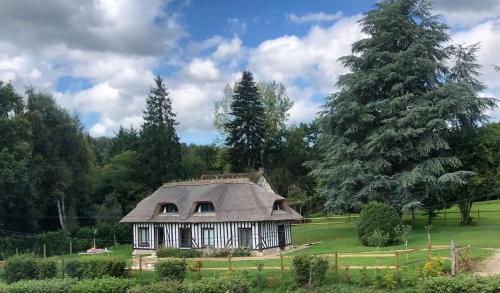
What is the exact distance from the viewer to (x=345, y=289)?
1978 centimetres

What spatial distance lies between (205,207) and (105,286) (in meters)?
14.7

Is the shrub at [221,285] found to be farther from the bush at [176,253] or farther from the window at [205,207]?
the window at [205,207]

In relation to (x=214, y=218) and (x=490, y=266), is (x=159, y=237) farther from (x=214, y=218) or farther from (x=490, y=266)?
(x=490, y=266)

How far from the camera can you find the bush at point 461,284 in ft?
55.3

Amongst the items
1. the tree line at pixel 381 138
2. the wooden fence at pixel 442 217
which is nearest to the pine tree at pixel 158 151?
the tree line at pixel 381 138

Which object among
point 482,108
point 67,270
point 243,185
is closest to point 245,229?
point 243,185

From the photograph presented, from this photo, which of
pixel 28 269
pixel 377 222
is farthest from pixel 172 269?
pixel 377 222

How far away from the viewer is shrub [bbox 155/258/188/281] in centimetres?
2241

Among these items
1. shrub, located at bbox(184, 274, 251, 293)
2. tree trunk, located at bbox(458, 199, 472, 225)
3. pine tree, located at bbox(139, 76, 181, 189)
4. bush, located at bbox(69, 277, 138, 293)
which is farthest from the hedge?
pine tree, located at bbox(139, 76, 181, 189)

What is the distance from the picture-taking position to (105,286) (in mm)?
20734

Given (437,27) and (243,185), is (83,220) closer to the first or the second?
(243,185)

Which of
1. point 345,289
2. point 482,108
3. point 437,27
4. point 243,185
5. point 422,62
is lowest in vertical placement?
point 345,289

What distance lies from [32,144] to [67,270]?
79.6 feet

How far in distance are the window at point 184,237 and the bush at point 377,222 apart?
1075cm
